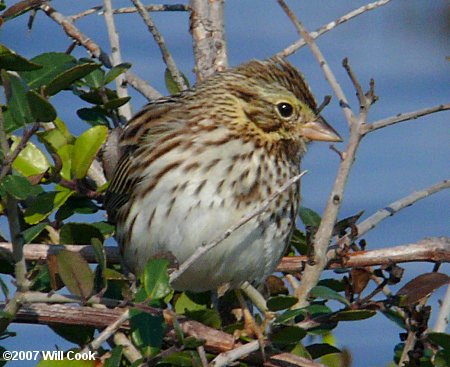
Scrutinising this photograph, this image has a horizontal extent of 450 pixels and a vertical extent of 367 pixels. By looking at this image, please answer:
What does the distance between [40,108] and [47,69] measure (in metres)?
0.26

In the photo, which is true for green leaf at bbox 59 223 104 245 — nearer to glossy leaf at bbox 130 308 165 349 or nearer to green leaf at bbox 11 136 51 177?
green leaf at bbox 11 136 51 177

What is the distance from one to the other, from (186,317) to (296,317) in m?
0.22

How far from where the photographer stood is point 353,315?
2.08m

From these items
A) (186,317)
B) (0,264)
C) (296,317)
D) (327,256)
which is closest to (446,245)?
(327,256)

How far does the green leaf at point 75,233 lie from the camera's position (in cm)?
247

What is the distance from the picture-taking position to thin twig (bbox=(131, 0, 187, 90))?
2779mm

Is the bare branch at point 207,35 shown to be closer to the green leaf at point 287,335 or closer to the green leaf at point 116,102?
the green leaf at point 116,102

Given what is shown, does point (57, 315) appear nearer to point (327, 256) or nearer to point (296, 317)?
point (296, 317)

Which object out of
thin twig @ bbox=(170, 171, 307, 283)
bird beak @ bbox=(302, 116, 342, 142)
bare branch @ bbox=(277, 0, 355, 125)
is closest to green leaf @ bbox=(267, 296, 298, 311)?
thin twig @ bbox=(170, 171, 307, 283)

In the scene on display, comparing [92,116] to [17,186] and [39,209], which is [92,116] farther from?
[17,186]

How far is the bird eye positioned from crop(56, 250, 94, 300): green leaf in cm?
111

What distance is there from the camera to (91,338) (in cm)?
A: 223

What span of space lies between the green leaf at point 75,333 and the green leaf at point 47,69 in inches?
18.4

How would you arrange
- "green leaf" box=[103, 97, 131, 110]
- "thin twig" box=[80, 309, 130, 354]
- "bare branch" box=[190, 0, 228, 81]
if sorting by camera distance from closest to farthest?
"thin twig" box=[80, 309, 130, 354], "green leaf" box=[103, 97, 131, 110], "bare branch" box=[190, 0, 228, 81]
